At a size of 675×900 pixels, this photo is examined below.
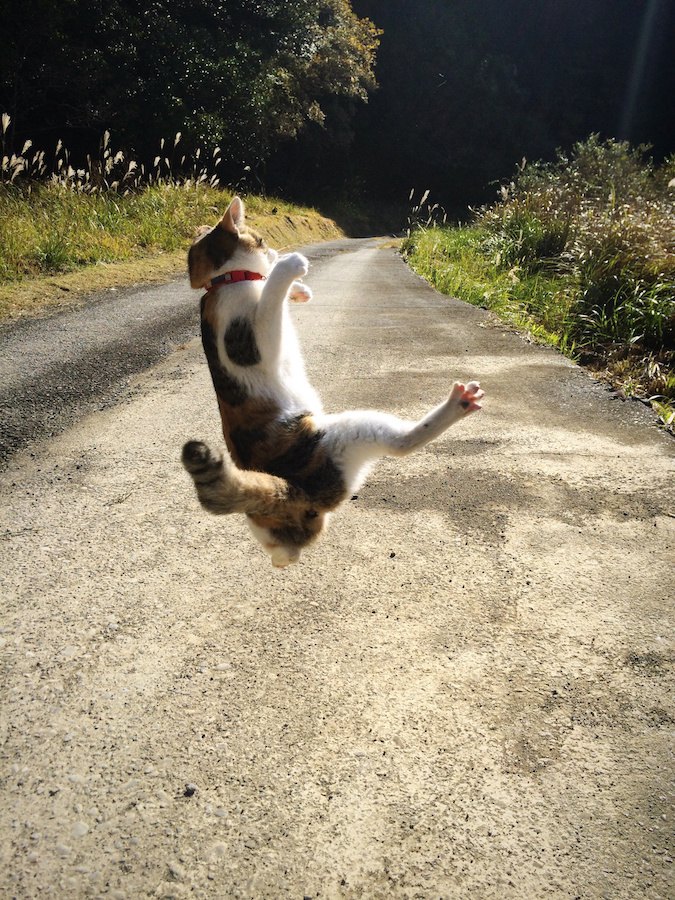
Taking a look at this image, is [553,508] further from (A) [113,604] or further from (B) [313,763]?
(A) [113,604]

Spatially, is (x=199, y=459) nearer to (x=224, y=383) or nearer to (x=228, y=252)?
(x=224, y=383)

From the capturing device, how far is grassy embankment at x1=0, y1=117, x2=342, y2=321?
7.93 metres

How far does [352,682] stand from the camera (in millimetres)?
2182

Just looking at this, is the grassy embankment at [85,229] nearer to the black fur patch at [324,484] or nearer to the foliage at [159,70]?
the foliage at [159,70]

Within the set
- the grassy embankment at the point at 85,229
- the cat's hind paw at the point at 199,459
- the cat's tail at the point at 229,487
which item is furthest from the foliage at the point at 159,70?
the cat's hind paw at the point at 199,459

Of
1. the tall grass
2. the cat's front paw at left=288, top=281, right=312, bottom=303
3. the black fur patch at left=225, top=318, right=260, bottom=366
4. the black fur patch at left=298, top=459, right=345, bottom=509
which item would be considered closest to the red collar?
the cat's front paw at left=288, top=281, right=312, bottom=303

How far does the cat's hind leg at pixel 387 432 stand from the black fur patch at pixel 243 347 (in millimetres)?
474

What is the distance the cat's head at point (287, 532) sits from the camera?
2410 millimetres

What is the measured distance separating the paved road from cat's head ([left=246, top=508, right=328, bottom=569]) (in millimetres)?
248

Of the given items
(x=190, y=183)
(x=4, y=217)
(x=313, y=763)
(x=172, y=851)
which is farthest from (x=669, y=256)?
(x=190, y=183)

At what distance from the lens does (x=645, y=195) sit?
966 cm

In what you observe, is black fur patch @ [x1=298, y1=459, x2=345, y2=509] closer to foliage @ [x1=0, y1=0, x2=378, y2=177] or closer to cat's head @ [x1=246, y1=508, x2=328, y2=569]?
cat's head @ [x1=246, y1=508, x2=328, y2=569]

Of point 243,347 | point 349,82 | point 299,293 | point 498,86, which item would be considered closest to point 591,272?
point 299,293

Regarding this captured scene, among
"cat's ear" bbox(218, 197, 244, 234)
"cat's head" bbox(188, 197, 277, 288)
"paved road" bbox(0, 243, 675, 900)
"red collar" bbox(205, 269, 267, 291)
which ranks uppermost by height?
"cat's ear" bbox(218, 197, 244, 234)
